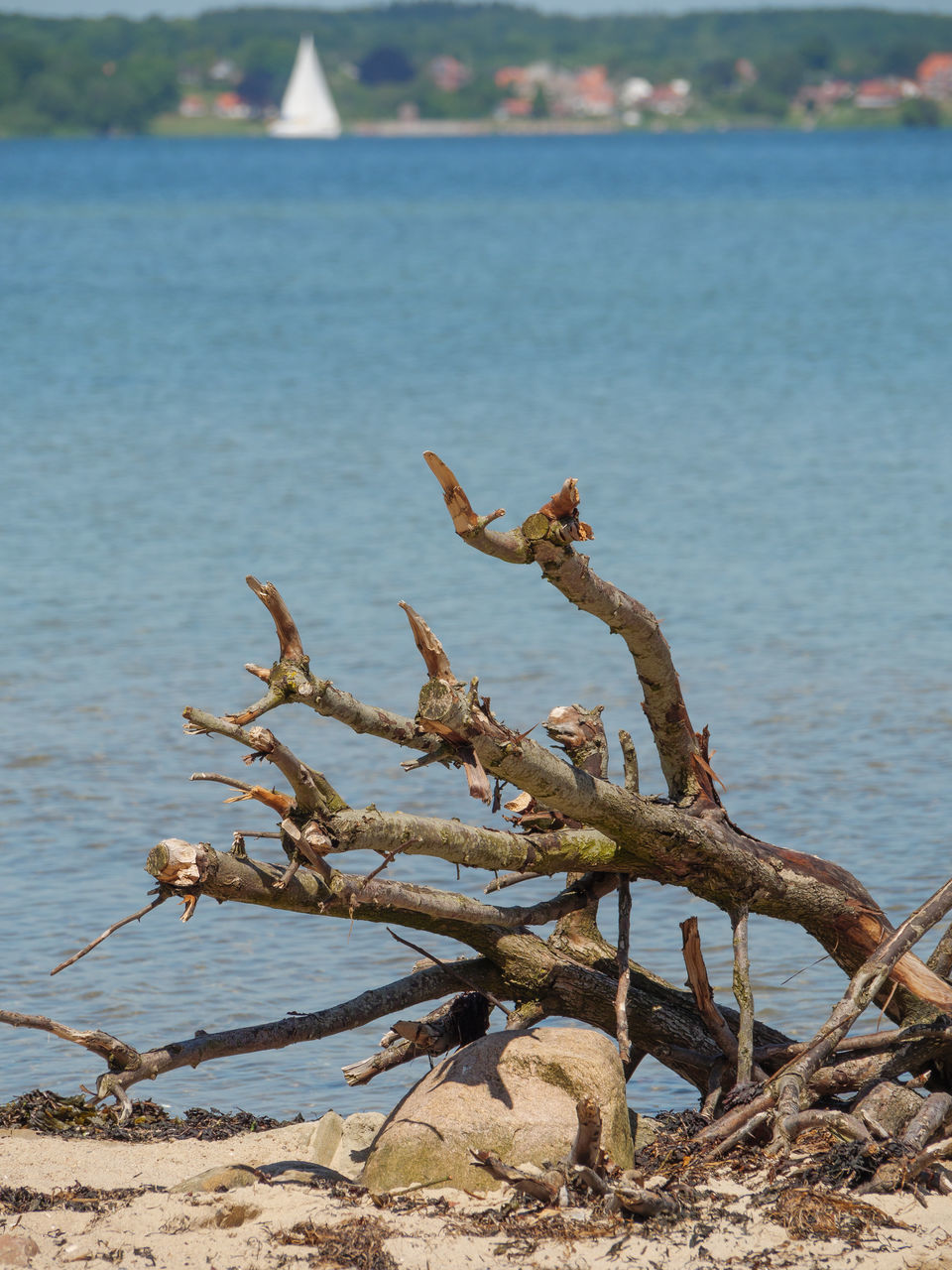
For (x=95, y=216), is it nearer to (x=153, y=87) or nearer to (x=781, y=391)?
(x=781, y=391)

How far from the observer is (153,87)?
192875mm

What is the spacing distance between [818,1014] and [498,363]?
78.9ft

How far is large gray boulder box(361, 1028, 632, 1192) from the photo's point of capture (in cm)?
522

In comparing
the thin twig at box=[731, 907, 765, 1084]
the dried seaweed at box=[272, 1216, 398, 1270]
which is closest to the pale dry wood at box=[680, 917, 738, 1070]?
the thin twig at box=[731, 907, 765, 1084]

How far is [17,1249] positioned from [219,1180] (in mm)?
723

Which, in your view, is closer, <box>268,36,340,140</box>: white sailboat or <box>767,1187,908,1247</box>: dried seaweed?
<box>767,1187,908,1247</box>: dried seaweed

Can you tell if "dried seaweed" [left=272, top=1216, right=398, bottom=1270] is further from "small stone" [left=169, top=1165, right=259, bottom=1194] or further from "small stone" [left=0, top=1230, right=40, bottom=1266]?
"small stone" [left=0, top=1230, right=40, bottom=1266]

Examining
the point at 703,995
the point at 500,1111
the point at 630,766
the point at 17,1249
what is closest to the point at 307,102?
the point at 630,766

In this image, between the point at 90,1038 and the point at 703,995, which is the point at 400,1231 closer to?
the point at 90,1038

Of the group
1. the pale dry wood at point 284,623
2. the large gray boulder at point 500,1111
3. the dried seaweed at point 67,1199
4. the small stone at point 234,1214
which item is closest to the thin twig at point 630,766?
the large gray boulder at point 500,1111

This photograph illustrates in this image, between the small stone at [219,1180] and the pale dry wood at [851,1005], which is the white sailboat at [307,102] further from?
the small stone at [219,1180]

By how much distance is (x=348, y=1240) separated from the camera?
479 centimetres

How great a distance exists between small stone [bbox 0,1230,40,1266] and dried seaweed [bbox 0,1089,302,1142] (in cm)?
109

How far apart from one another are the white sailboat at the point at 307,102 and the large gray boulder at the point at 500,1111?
585ft
